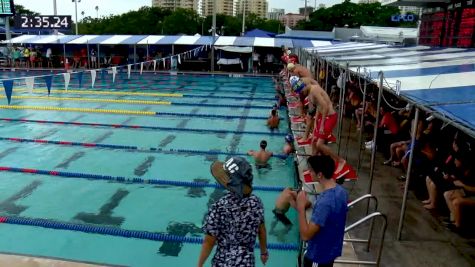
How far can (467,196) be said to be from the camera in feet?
15.5

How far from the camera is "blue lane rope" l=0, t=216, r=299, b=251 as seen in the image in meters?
5.55

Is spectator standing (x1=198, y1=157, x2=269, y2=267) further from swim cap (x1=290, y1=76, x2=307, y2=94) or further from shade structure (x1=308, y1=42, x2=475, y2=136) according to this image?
swim cap (x1=290, y1=76, x2=307, y2=94)

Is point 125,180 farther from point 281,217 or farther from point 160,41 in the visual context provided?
point 160,41

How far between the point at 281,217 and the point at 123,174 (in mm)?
3588

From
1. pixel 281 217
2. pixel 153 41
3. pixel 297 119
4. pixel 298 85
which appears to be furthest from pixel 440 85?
pixel 153 41

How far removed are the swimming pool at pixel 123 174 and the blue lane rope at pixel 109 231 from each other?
0.05 ft

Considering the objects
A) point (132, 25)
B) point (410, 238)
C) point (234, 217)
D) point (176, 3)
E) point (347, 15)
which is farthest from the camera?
point (176, 3)

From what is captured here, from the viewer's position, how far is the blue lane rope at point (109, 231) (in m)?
5.55

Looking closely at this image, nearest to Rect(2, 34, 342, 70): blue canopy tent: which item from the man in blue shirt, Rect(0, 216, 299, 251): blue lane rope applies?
Rect(0, 216, 299, 251): blue lane rope

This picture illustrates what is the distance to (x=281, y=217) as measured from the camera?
6.11 meters

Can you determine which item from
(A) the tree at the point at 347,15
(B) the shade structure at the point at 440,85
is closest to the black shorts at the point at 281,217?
(B) the shade structure at the point at 440,85

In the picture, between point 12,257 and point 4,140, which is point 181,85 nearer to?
point 4,140

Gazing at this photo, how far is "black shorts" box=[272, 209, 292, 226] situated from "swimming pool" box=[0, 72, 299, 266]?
0.10m

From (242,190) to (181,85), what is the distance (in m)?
18.9
